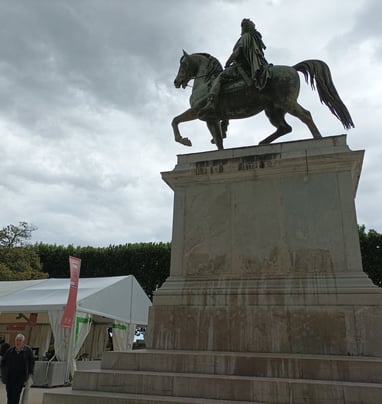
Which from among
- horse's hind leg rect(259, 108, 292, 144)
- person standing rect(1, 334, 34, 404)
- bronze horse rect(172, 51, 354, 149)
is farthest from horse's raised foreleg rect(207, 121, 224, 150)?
person standing rect(1, 334, 34, 404)

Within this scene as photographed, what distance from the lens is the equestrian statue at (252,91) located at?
824 cm

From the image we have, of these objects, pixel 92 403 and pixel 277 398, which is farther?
pixel 92 403

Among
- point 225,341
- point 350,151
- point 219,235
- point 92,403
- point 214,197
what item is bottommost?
point 92,403

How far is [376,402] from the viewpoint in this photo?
15.3 feet

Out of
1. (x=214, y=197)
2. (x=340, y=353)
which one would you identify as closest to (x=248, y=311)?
(x=340, y=353)

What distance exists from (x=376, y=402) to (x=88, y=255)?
88.1 feet

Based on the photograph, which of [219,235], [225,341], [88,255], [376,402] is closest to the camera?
[376,402]

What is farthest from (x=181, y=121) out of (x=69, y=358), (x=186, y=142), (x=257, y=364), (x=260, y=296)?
(x=69, y=358)

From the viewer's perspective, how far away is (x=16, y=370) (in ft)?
20.7

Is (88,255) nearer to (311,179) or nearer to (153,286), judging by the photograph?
(153,286)

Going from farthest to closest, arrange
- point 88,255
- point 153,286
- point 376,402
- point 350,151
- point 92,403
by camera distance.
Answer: point 88,255, point 153,286, point 350,151, point 92,403, point 376,402

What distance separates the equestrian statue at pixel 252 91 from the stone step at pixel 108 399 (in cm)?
530

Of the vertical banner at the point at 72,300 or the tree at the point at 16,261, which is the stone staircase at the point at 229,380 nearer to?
the vertical banner at the point at 72,300

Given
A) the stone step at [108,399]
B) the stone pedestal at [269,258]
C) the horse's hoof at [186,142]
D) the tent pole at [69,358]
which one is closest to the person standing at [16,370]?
the stone step at [108,399]
